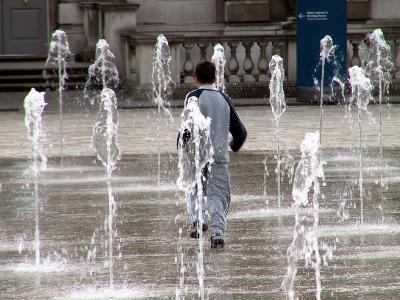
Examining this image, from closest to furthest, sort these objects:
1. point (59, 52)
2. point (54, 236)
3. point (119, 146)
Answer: point (54, 236) < point (119, 146) < point (59, 52)

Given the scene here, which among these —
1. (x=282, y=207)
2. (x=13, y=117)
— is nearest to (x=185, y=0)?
(x=13, y=117)

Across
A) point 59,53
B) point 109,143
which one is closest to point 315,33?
point 59,53

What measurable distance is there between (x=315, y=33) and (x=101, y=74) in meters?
4.96

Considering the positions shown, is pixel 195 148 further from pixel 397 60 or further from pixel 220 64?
pixel 397 60

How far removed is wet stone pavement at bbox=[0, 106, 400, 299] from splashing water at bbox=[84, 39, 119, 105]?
8519mm

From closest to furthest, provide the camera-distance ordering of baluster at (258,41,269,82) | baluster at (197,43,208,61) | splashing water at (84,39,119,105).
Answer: baluster at (197,43,208,61) < baluster at (258,41,269,82) < splashing water at (84,39,119,105)

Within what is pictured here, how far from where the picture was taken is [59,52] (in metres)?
28.4

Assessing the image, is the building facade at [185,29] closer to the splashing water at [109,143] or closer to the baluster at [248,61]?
the baluster at [248,61]

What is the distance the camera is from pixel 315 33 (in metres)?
25.2

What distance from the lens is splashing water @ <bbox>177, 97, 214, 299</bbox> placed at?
415 inches

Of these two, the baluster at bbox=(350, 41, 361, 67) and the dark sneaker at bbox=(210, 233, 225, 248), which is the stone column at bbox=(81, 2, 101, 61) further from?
the dark sneaker at bbox=(210, 233, 225, 248)

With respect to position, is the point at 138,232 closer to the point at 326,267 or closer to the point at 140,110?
the point at 326,267

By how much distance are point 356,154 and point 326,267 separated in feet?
24.6

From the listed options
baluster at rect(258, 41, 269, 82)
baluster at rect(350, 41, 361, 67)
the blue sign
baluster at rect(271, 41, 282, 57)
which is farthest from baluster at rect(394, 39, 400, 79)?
baluster at rect(258, 41, 269, 82)
